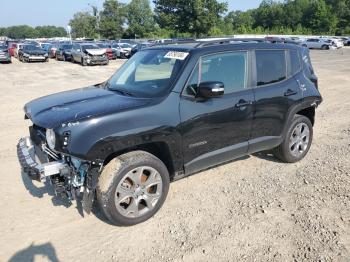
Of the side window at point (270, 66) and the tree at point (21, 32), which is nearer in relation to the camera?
the side window at point (270, 66)

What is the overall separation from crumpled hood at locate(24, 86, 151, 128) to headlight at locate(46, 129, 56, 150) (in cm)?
7

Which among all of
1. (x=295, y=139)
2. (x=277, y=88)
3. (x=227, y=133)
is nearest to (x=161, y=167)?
(x=227, y=133)

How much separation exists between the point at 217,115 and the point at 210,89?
45cm

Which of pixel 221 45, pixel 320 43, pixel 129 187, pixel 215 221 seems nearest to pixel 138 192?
pixel 129 187

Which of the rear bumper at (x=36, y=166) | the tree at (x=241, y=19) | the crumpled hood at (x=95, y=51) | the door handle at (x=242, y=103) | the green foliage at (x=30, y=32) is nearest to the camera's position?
the rear bumper at (x=36, y=166)

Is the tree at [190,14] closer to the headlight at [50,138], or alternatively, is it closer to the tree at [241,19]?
the tree at [241,19]

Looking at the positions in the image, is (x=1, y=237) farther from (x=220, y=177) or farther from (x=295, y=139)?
(x=295, y=139)

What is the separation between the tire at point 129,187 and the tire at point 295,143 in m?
2.24

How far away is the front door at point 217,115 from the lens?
4176 millimetres

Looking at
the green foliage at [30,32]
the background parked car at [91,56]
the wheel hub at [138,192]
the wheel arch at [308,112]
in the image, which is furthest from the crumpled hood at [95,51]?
the green foliage at [30,32]

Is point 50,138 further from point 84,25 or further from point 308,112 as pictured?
point 84,25

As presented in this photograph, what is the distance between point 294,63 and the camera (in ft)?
17.8

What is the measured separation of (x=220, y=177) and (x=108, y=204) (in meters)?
1.96

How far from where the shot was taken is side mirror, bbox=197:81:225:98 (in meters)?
4.03
